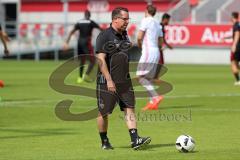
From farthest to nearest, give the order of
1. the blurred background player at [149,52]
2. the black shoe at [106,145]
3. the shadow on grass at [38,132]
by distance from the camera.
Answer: the blurred background player at [149,52], the shadow on grass at [38,132], the black shoe at [106,145]

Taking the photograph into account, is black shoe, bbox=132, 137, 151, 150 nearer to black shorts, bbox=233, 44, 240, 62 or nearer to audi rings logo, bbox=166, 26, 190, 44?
black shorts, bbox=233, 44, 240, 62

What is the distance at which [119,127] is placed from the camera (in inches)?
588

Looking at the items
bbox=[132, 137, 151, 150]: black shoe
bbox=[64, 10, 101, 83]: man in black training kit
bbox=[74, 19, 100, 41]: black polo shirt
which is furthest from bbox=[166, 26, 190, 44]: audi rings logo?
bbox=[132, 137, 151, 150]: black shoe

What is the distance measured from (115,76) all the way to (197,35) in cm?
3176

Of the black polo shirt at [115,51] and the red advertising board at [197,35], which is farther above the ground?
the black polo shirt at [115,51]

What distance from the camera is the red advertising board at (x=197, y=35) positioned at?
42.8 meters

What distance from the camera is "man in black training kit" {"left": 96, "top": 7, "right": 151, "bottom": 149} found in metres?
11.8

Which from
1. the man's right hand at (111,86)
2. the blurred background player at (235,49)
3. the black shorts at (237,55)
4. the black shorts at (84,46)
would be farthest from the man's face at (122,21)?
the black shorts at (84,46)

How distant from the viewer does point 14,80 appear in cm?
2869

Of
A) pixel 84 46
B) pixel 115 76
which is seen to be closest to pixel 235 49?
pixel 84 46

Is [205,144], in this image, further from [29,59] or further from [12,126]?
[29,59]

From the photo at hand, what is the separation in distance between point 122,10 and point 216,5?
3589cm

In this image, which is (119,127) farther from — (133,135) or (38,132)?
(133,135)

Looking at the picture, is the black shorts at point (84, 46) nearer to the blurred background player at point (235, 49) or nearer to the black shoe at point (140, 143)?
the blurred background player at point (235, 49)
